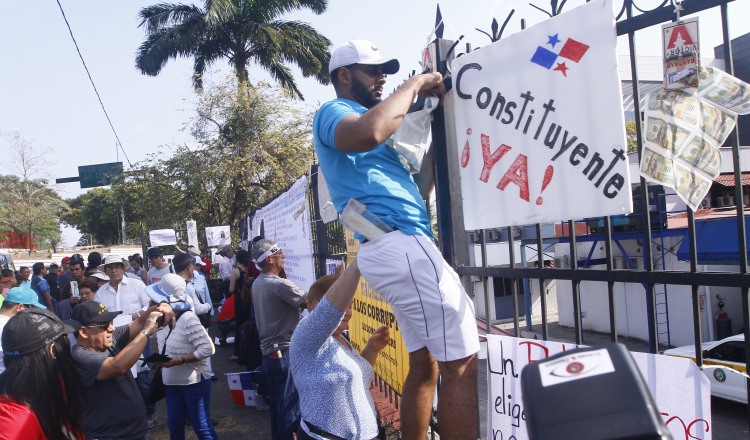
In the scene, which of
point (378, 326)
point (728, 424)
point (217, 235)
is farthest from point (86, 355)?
point (217, 235)

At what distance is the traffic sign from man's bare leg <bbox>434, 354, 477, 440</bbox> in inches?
1378

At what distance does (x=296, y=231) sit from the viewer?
6.46 m

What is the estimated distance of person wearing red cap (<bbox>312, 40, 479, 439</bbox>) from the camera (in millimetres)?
2113

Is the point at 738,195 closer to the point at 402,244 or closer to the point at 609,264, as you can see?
the point at 609,264

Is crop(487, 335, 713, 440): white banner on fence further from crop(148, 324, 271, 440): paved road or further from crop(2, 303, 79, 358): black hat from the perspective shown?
crop(148, 324, 271, 440): paved road

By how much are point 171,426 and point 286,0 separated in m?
21.5

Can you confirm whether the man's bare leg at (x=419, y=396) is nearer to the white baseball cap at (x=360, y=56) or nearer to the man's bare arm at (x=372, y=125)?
the man's bare arm at (x=372, y=125)

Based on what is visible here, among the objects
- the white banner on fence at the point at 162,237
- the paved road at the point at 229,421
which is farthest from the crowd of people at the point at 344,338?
the white banner on fence at the point at 162,237

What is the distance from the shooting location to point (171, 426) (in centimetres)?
488

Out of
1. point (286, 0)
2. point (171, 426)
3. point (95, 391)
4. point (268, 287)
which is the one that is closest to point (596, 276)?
point (95, 391)

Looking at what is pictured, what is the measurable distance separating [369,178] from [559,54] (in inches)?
32.9

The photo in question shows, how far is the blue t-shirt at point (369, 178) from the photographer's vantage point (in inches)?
88.4

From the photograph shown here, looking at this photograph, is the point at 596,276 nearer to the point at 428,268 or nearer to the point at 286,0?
the point at 428,268

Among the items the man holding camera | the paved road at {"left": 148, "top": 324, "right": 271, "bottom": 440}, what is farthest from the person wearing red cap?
the paved road at {"left": 148, "top": 324, "right": 271, "bottom": 440}
